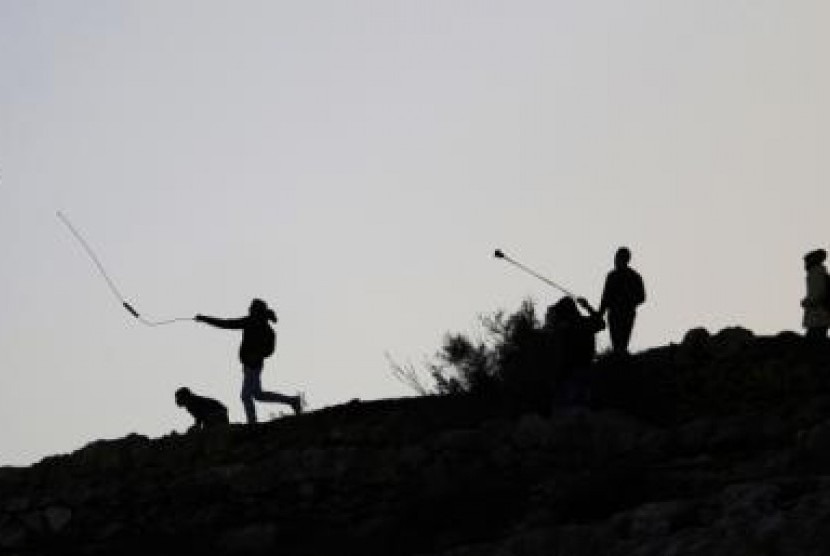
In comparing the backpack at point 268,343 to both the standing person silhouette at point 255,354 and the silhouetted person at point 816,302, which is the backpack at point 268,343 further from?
the silhouetted person at point 816,302

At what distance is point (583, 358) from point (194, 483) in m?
4.65

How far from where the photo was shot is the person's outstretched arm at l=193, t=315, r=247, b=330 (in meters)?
23.1

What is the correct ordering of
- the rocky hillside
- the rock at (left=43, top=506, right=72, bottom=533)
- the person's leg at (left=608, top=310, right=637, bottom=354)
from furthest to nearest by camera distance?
the person's leg at (left=608, top=310, right=637, bottom=354), the rock at (left=43, top=506, right=72, bottom=533), the rocky hillside

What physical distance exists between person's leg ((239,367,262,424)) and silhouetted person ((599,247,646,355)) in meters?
4.45

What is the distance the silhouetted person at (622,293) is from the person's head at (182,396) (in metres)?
6.06

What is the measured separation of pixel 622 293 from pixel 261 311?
15.0 feet

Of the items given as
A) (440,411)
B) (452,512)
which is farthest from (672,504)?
(440,411)

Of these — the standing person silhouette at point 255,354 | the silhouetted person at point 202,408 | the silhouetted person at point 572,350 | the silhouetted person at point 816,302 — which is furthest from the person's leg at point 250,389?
the silhouetted person at point 816,302

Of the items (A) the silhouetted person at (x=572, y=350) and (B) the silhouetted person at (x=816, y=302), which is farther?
(B) the silhouetted person at (x=816, y=302)

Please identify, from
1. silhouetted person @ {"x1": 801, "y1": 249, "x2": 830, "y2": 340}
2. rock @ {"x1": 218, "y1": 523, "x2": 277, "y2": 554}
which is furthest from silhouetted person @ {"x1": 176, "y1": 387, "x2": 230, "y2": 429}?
silhouetted person @ {"x1": 801, "y1": 249, "x2": 830, "y2": 340}

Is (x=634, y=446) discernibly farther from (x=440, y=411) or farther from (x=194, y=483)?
Result: (x=194, y=483)

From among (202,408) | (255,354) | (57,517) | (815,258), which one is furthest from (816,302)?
(57,517)

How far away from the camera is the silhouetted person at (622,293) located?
859 inches

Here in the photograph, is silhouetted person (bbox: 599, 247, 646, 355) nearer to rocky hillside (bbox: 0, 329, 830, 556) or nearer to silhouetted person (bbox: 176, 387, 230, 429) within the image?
rocky hillside (bbox: 0, 329, 830, 556)
